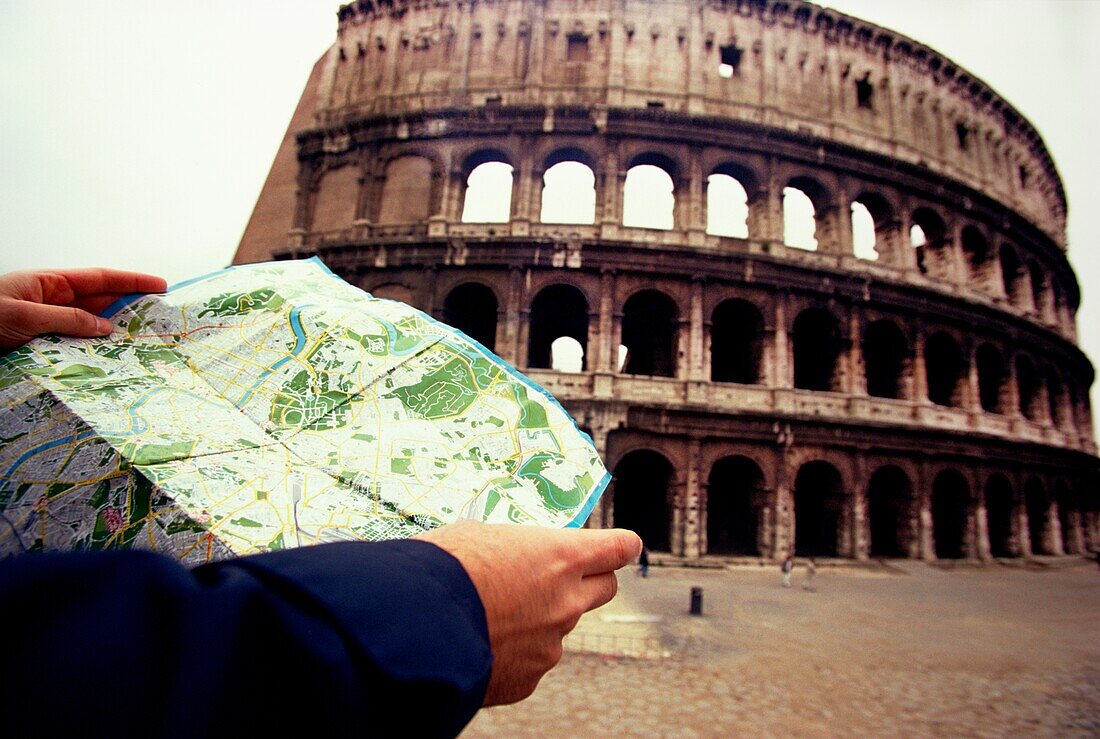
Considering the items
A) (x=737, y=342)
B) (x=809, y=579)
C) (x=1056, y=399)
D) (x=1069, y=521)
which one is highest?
(x=737, y=342)

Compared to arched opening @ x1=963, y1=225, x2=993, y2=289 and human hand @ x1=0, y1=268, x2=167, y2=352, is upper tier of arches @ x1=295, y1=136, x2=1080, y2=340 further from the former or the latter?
human hand @ x1=0, y1=268, x2=167, y2=352

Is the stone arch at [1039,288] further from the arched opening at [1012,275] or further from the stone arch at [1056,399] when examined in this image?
the stone arch at [1056,399]

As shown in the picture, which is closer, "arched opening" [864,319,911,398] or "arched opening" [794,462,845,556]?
"arched opening" [794,462,845,556]

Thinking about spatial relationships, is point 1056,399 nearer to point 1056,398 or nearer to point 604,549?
point 1056,398

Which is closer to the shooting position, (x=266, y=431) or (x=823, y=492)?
(x=266, y=431)

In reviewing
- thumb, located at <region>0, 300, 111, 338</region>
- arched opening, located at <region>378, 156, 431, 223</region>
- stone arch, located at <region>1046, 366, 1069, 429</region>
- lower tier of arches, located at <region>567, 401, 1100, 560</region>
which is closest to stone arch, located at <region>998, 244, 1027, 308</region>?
stone arch, located at <region>1046, 366, 1069, 429</region>

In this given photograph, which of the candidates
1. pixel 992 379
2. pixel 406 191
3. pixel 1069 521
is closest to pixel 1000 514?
pixel 1069 521
